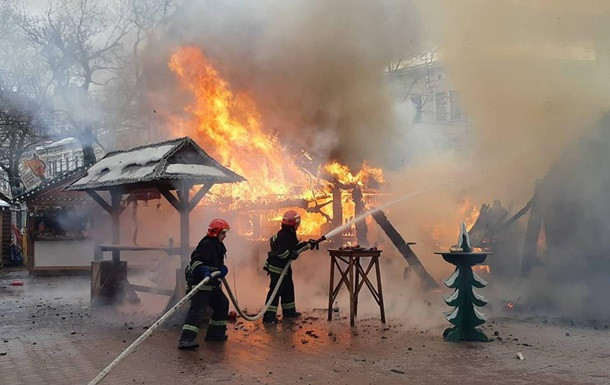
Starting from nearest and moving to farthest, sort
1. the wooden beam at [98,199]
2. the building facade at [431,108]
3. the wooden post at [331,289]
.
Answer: the wooden post at [331,289]
the wooden beam at [98,199]
the building facade at [431,108]

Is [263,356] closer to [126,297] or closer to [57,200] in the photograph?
[126,297]

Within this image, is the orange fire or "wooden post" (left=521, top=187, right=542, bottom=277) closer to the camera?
"wooden post" (left=521, top=187, right=542, bottom=277)

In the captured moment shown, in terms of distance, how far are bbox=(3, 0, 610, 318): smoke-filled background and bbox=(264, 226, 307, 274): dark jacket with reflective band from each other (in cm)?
163

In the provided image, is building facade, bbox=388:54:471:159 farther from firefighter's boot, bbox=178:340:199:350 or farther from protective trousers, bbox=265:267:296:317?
firefighter's boot, bbox=178:340:199:350

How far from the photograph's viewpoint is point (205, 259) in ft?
26.1

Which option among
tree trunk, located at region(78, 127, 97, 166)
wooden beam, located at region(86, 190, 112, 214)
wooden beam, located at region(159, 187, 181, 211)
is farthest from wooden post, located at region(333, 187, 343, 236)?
tree trunk, located at region(78, 127, 97, 166)

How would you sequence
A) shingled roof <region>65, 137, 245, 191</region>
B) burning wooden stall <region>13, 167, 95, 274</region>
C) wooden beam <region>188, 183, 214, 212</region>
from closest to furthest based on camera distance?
shingled roof <region>65, 137, 245, 191</region>
wooden beam <region>188, 183, 214, 212</region>
burning wooden stall <region>13, 167, 95, 274</region>

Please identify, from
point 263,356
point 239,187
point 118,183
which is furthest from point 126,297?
point 263,356

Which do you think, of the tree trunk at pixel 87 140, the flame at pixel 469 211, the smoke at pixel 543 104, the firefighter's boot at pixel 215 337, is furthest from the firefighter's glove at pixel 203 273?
the tree trunk at pixel 87 140

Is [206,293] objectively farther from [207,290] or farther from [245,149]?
[245,149]

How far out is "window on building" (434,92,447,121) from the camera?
37.6m

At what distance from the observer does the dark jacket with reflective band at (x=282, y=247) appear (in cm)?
998

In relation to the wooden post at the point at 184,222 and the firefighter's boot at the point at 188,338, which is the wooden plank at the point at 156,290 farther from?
the firefighter's boot at the point at 188,338

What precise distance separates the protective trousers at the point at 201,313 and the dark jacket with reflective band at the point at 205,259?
162 millimetres
